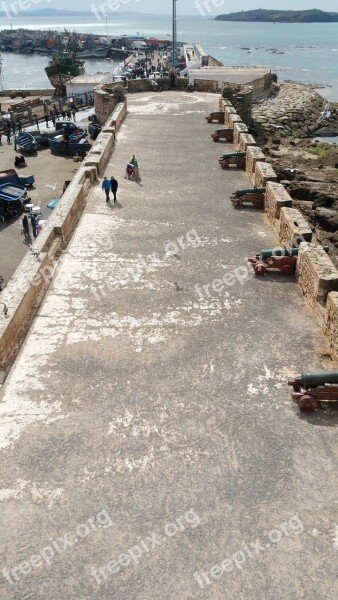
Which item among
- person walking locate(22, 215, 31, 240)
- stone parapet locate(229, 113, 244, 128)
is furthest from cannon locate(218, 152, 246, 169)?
person walking locate(22, 215, 31, 240)

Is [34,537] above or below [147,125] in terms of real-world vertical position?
below

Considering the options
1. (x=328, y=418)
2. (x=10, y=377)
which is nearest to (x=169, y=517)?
(x=328, y=418)

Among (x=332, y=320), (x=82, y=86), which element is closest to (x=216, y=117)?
(x=332, y=320)

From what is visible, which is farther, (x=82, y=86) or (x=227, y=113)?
(x=82, y=86)

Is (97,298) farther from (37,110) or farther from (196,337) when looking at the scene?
(37,110)

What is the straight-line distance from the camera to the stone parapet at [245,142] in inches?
807

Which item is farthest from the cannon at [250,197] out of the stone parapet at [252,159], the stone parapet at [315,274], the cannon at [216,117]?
the cannon at [216,117]

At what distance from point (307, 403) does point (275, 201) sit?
7.82 m

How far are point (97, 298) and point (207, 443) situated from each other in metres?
4.75

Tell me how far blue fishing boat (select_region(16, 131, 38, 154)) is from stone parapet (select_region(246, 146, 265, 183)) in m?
21.0

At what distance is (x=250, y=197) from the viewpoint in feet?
52.9

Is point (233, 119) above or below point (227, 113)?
below

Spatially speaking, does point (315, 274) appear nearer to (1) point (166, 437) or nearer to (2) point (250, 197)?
(1) point (166, 437)

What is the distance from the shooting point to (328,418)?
8023 mm
